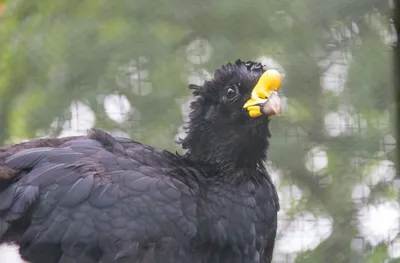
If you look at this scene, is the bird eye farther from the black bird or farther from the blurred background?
the blurred background

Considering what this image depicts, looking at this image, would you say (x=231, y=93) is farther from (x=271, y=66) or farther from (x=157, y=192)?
(x=271, y=66)

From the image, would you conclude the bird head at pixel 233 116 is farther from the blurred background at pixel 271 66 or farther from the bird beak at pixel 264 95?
the blurred background at pixel 271 66

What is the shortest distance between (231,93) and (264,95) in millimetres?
68

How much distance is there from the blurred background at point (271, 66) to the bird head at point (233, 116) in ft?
1.02

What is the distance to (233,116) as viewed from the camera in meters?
1.23

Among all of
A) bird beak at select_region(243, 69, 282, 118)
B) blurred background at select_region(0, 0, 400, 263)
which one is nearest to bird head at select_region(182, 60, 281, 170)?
bird beak at select_region(243, 69, 282, 118)

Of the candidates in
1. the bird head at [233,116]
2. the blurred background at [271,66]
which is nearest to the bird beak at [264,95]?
the bird head at [233,116]

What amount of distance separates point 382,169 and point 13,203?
0.93 meters

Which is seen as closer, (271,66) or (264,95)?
(264,95)

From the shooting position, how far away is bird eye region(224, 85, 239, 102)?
48.4 inches

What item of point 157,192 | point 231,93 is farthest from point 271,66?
point 157,192

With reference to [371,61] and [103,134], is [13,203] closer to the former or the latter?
[103,134]

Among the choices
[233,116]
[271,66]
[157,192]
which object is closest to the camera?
[157,192]

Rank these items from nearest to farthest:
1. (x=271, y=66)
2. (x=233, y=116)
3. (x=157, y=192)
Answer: (x=157, y=192) → (x=233, y=116) → (x=271, y=66)
